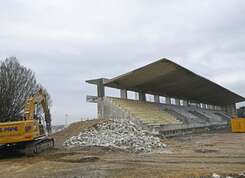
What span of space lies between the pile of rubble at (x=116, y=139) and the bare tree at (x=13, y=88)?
580 inches

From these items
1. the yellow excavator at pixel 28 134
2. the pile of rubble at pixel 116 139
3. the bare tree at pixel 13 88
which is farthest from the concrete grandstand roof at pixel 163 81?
the yellow excavator at pixel 28 134

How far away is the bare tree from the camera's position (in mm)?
37375

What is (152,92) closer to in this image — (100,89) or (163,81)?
(163,81)

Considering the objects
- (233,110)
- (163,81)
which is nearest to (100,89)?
(163,81)

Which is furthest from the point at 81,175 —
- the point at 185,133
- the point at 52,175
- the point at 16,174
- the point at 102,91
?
the point at 185,133

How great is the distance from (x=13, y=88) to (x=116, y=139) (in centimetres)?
1900

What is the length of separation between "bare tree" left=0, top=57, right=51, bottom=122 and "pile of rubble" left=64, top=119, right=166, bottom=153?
580 inches

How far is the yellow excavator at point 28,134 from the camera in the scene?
19.0m

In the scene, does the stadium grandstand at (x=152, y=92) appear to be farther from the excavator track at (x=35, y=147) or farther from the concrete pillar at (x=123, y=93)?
→ the excavator track at (x=35, y=147)

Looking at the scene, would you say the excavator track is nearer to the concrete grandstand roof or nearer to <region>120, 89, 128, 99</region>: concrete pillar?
the concrete grandstand roof

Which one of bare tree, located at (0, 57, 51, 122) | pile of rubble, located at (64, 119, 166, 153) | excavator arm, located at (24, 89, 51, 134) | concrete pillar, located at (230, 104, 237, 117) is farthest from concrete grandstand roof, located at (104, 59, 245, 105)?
concrete pillar, located at (230, 104, 237, 117)

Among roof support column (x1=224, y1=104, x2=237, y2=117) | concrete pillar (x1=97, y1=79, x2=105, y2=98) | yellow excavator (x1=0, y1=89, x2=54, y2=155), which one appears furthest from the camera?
roof support column (x1=224, y1=104, x2=237, y2=117)

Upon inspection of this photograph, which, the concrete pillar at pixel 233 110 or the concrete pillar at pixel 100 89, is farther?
the concrete pillar at pixel 233 110

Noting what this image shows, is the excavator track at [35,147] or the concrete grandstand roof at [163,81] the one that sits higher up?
the concrete grandstand roof at [163,81]
